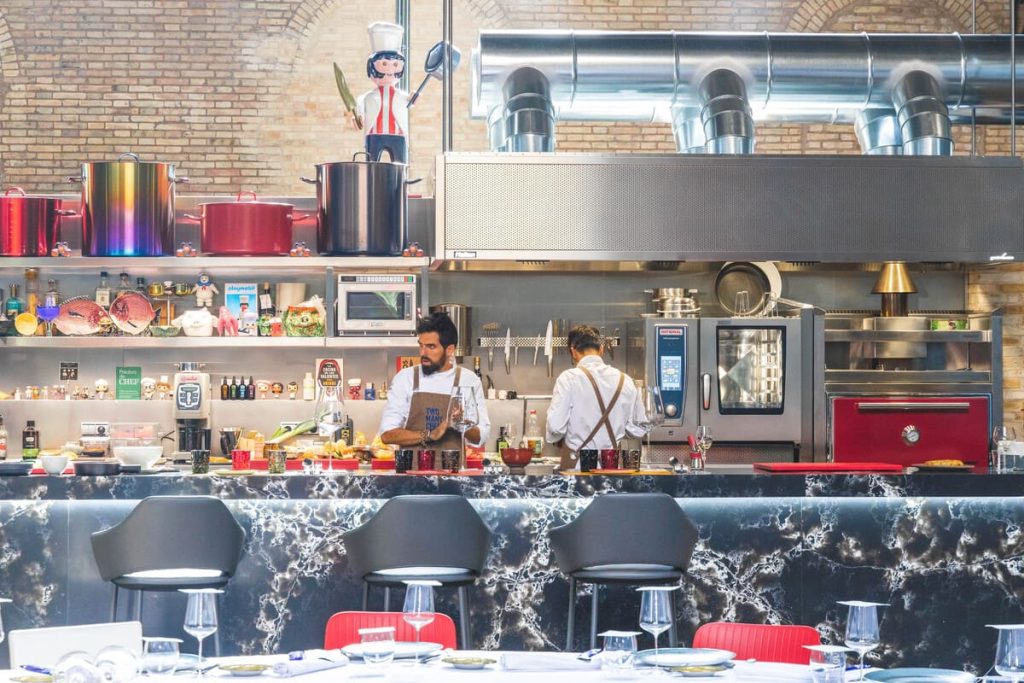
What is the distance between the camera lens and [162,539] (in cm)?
495

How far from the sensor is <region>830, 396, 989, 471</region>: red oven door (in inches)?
335

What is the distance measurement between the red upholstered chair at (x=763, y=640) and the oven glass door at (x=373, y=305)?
388cm

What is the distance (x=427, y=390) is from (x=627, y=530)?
1837mm

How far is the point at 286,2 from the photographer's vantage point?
957 cm

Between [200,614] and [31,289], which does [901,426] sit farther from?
[200,614]

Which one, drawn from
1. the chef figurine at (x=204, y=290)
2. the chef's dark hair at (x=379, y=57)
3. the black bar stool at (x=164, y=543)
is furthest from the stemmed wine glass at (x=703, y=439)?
the chef figurine at (x=204, y=290)

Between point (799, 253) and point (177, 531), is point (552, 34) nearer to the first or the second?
point (799, 253)

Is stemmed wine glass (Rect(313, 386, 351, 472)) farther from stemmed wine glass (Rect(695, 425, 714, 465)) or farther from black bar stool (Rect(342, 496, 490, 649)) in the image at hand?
stemmed wine glass (Rect(695, 425, 714, 465))

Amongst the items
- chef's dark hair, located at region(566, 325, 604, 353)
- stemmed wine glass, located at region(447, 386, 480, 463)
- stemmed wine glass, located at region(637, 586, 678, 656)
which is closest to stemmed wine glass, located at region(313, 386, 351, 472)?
stemmed wine glass, located at region(447, 386, 480, 463)

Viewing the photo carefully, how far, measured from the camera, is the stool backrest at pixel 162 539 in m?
4.95

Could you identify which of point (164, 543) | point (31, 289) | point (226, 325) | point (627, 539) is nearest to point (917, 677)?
point (627, 539)

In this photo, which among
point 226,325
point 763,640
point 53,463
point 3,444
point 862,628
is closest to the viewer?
point 862,628

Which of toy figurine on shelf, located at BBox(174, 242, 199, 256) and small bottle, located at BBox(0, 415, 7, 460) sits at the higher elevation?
toy figurine on shelf, located at BBox(174, 242, 199, 256)

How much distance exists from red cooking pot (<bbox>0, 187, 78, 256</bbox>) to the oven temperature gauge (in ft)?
17.4
